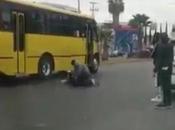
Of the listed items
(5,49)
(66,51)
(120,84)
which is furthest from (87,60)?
(5,49)

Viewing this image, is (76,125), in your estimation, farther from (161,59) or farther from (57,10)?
(57,10)

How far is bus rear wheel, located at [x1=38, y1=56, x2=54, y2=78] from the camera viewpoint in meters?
25.4

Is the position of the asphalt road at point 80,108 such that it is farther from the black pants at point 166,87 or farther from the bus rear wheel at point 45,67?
the bus rear wheel at point 45,67

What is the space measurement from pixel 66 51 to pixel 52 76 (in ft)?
4.13

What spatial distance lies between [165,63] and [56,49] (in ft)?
38.1

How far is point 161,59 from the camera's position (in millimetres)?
15844

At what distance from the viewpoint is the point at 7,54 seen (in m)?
22.5

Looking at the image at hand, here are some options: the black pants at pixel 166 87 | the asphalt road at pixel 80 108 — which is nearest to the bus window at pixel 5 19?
the asphalt road at pixel 80 108

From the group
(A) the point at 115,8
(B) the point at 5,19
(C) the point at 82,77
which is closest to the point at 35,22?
(B) the point at 5,19

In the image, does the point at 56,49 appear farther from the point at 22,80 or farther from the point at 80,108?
the point at 80,108

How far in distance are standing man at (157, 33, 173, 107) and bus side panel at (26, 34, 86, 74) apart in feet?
29.3

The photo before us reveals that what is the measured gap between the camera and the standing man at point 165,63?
15.7 meters

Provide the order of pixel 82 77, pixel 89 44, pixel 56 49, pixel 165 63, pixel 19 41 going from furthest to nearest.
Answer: pixel 89 44 → pixel 56 49 → pixel 19 41 → pixel 82 77 → pixel 165 63

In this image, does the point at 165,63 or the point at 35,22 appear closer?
the point at 165,63
